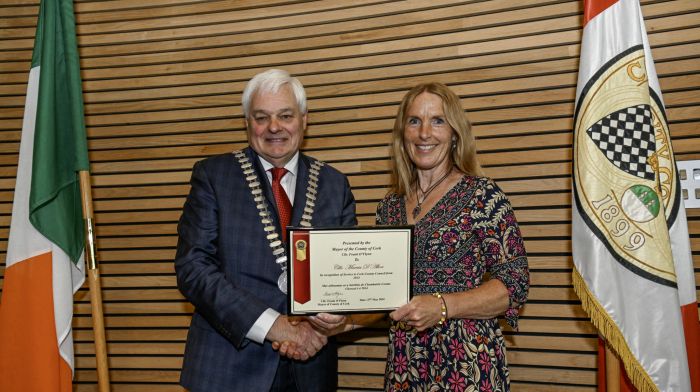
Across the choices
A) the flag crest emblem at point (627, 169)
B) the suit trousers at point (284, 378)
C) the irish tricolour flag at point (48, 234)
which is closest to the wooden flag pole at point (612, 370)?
the flag crest emblem at point (627, 169)

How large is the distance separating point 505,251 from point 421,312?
1.45 feet

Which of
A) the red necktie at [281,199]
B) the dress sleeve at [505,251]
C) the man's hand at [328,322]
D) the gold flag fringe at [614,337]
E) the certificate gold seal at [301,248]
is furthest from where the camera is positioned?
the red necktie at [281,199]

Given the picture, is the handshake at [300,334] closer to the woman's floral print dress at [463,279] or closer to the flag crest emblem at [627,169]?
the woman's floral print dress at [463,279]

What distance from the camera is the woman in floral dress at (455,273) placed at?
7.35 feet

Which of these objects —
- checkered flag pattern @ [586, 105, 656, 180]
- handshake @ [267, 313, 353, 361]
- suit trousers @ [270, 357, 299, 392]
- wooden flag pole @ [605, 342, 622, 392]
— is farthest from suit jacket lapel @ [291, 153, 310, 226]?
wooden flag pole @ [605, 342, 622, 392]

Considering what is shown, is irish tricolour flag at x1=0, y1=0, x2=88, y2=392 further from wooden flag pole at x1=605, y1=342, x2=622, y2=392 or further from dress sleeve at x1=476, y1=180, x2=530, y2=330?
wooden flag pole at x1=605, y1=342, x2=622, y2=392

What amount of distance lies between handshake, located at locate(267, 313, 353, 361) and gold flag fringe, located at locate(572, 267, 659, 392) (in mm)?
1068

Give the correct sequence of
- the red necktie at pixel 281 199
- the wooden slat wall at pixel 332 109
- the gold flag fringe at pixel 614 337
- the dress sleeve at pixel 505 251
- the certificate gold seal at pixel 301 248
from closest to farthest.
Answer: the certificate gold seal at pixel 301 248, the dress sleeve at pixel 505 251, the gold flag fringe at pixel 614 337, the red necktie at pixel 281 199, the wooden slat wall at pixel 332 109

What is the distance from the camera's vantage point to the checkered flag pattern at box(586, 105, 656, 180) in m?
2.46

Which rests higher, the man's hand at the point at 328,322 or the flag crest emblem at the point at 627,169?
the flag crest emblem at the point at 627,169

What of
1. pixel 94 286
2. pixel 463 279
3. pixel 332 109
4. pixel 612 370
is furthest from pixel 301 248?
pixel 332 109

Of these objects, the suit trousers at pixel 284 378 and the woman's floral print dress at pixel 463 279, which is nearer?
the woman's floral print dress at pixel 463 279

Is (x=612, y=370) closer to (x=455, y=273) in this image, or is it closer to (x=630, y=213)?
(x=630, y=213)

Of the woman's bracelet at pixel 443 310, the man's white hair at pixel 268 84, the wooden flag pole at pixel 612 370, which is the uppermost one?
the man's white hair at pixel 268 84
